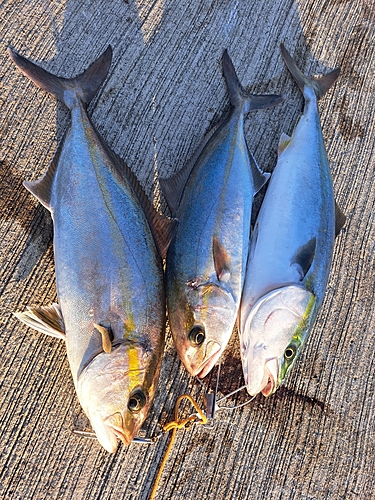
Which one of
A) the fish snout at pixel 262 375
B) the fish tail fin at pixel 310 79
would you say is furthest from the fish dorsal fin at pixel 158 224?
the fish tail fin at pixel 310 79

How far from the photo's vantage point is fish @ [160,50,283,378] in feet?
6.48

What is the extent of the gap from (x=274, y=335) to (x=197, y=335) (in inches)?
15.4

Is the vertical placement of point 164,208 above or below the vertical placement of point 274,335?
above

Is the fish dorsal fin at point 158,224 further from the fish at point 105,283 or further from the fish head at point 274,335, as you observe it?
the fish head at point 274,335

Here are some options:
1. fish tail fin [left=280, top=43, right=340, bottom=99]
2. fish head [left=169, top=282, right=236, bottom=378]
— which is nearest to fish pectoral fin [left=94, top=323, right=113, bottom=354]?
fish head [left=169, top=282, right=236, bottom=378]

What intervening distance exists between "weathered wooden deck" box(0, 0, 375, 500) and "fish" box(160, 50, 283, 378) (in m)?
0.30

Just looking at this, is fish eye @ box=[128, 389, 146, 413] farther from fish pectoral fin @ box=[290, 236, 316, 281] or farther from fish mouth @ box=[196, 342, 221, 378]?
fish pectoral fin @ box=[290, 236, 316, 281]

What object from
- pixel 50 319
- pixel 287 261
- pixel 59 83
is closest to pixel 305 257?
pixel 287 261

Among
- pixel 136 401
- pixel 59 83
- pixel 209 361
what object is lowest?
pixel 209 361

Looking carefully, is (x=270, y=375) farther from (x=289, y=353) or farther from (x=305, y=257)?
(x=305, y=257)

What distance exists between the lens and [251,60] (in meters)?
2.86

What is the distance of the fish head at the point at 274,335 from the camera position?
204cm

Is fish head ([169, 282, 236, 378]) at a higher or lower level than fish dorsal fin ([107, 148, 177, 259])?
lower

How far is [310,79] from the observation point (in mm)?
2801
